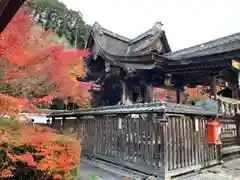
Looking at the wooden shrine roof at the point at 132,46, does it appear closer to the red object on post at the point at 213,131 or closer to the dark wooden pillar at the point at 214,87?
the dark wooden pillar at the point at 214,87

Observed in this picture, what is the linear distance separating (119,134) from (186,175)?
106 inches

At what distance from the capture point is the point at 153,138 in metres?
6.26

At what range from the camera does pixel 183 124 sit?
6.66m

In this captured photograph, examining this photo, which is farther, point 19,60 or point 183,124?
point 183,124

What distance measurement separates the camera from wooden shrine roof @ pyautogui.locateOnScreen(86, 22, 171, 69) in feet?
29.6

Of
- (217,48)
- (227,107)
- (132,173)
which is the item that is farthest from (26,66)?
(227,107)

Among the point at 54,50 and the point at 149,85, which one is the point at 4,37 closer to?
the point at 54,50

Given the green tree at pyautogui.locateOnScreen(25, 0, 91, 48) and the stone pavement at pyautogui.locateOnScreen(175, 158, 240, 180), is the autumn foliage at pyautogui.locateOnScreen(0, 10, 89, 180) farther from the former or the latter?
the green tree at pyautogui.locateOnScreen(25, 0, 91, 48)

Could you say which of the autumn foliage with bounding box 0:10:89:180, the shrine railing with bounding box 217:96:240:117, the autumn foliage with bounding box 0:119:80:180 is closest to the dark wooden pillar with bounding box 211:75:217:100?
the shrine railing with bounding box 217:96:240:117

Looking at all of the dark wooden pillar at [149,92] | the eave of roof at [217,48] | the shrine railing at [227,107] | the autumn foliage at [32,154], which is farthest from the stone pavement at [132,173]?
the eave of roof at [217,48]

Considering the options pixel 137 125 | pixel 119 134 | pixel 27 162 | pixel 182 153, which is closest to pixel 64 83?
pixel 119 134

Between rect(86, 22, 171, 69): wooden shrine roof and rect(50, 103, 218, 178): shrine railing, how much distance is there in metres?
2.58

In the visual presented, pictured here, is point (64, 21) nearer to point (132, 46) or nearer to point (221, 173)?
point (132, 46)

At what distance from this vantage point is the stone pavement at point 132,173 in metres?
6.20
